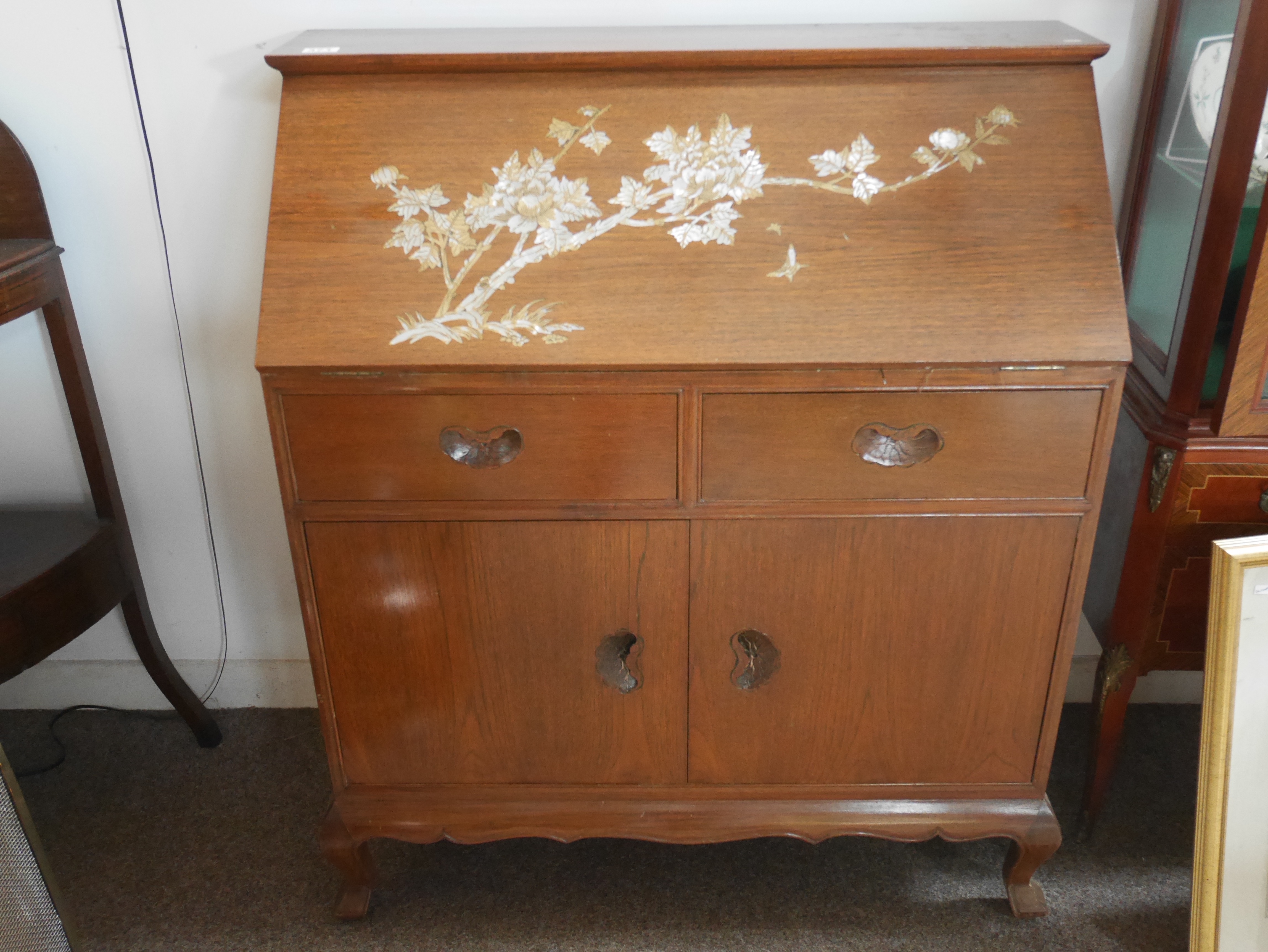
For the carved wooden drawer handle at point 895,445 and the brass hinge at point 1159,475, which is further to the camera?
the brass hinge at point 1159,475

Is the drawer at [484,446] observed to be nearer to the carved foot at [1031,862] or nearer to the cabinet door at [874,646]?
the cabinet door at [874,646]

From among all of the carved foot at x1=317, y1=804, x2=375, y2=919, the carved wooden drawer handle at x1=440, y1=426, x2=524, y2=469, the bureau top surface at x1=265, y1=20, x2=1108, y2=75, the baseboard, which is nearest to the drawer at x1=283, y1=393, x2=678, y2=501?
the carved wooden drawer handle at x1=440, y1=426, x2=524, y2=469

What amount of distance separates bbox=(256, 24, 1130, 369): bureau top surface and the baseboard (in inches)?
38.9

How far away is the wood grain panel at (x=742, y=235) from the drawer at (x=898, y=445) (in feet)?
0.17

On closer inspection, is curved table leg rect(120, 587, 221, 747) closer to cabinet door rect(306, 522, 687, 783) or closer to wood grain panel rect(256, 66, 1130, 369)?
cabinet door rect(306, 522, 687, 783)

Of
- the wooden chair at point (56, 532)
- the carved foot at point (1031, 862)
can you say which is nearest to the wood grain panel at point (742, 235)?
the wooden chair at point (56, 532)

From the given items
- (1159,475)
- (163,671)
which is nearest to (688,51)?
(1159,475)

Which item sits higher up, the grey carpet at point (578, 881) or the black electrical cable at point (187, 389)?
the black electrical cable at point (187, 389)

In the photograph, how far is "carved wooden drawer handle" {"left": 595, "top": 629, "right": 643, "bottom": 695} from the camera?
1279mm

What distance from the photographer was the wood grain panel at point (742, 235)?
1.09 m

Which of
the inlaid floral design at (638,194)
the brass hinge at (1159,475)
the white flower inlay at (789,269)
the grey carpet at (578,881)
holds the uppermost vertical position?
the inlaid floral design at (638,194)

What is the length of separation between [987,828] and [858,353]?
28.7 inches

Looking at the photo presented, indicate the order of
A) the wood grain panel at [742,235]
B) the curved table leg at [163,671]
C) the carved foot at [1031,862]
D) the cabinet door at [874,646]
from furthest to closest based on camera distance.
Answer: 1. the curved table leg at [163,671]
2. the carved foot at [1031,862]
3. the cabinet door at [874,646]
4. the wood grain panel at [742,235]

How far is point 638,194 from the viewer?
1.15 meters
